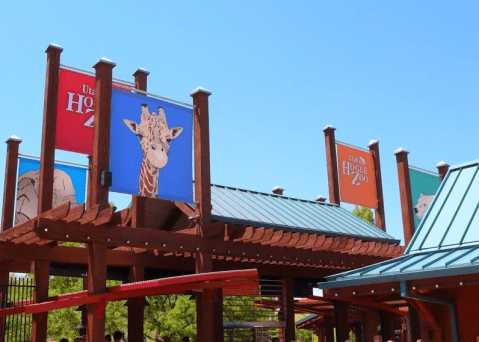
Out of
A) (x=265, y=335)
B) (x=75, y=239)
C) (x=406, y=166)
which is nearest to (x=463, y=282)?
(x=75, y=239)

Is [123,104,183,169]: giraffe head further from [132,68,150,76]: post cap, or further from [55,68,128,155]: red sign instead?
[132,68,150,76]: post cap

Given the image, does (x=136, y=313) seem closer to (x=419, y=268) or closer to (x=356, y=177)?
(x=419, y=268)

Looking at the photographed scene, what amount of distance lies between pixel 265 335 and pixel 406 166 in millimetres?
8024

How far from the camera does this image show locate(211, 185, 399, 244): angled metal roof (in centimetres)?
1703

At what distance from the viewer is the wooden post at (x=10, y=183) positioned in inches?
727

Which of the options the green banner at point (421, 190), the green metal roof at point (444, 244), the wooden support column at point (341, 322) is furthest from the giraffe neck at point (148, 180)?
the green banner at point (421, 190)

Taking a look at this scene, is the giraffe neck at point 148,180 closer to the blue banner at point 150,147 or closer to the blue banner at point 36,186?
the blue banner at point 150,147

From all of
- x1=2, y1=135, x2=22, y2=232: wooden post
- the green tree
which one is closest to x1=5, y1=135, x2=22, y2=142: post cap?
x1=2, y1=135, x2=22, y2=232: wooden post

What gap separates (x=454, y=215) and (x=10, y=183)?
13436mm

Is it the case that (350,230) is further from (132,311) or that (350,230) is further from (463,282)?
(463,282)

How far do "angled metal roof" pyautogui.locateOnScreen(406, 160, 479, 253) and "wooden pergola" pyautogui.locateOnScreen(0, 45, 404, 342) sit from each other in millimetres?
4038

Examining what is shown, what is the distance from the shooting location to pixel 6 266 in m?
17.2

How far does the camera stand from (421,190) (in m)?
22.3

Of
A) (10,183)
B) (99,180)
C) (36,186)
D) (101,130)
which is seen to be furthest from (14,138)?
(99,180)
